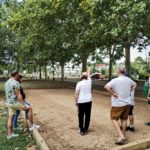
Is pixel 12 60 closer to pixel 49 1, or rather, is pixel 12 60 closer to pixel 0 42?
pixel 0 42

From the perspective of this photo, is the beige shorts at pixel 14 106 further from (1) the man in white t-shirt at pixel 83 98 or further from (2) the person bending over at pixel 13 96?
(1) the man in white t-shirt at pixel 83 98

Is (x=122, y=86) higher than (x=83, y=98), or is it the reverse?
(x=122, y=86)

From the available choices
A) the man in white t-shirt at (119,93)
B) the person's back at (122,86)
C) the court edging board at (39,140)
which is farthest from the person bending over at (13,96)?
the person's back at (122,86)

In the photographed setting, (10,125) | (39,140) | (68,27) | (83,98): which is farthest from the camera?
(68,27)

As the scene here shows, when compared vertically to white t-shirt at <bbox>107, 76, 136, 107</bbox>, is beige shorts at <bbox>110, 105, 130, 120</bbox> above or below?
below

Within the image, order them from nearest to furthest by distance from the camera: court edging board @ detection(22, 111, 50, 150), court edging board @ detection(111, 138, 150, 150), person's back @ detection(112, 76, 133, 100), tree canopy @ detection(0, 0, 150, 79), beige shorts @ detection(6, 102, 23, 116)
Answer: court edging board @ detection(111, 138, 150, 150)
court edging board @ detection(22, 111, 50, 150)
person's back @ detection(112, 76, 133, 100)
beige shorts @ detection(6, 102, 23, 116)
tree canopy @ detection(0, 0, 150, 79)

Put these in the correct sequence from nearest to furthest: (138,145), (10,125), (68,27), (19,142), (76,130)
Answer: (138,145)
(19,142)
(10,125)
(76,130)
(68,27)

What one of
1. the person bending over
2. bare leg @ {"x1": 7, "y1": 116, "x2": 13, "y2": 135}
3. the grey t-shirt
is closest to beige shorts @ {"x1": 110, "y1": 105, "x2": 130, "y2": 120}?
the person bending over

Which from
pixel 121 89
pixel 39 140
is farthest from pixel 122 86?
pixel 39 140

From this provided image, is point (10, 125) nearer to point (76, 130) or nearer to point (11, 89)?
point (11, 89)

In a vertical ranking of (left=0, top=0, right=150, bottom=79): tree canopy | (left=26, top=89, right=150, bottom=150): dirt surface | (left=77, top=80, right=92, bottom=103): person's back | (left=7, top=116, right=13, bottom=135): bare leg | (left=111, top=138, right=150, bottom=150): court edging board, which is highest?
(left=0, top=0, right=150, bottom=79): tree canopy

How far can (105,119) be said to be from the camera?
14.9 meters

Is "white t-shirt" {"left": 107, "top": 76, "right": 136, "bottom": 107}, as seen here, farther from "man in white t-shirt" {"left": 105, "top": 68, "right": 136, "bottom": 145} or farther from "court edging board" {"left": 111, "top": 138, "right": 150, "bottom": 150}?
"court edging board" {"left": 111, "top": 138, "right": 150, "bottom": 150}

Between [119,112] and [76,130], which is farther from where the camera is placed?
[76,130]
